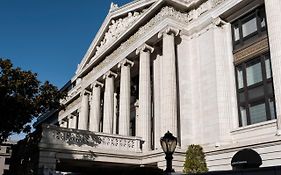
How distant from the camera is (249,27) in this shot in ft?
64.2

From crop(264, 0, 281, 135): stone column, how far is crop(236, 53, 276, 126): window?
1.35 meters

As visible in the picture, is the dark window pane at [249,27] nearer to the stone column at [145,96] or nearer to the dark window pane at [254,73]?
the dark window pane at [254,73]

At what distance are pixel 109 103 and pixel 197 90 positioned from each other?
374 inches

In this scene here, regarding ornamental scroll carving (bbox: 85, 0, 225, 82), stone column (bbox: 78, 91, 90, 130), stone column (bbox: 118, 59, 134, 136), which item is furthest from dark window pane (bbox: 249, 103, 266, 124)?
stone column (bbox: 78, 91, 90, 130)

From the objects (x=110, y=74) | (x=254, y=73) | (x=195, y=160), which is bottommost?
(x=195, y=160)

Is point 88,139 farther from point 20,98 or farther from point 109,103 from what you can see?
point 109,103

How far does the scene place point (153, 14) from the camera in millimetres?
23938

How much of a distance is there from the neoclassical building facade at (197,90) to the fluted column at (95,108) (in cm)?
524

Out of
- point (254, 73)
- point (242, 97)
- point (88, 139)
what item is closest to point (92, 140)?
point (88, 139)

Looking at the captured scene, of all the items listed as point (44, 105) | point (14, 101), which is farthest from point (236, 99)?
point (14, 101)

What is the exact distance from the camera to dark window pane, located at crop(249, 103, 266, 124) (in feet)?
57.6

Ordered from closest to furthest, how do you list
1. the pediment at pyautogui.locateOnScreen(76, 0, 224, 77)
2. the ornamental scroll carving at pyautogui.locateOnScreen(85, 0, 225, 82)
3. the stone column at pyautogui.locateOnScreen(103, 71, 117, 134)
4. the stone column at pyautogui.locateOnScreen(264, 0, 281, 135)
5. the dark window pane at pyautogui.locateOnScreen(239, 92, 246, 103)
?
the stone column at pyautogui.locateOnScreen(264, 0, 281, 135)
the dark window pane at pyautogui.locateOnScreen(239, 92, 246, 103)
the ornamental scroll carving at pyautogui.locateOnScreen(85, 0, 225, 82)
the pediment at pyautogui.locateOnScreen(76, 0, 224, 77)
the stone column at pyautogui.locateOnScreen(103, 71, 117, 134)

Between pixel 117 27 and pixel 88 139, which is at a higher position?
pixel 117 27

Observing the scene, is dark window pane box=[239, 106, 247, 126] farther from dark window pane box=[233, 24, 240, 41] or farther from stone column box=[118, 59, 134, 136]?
stone column box=[118, 59, 134, 136]
